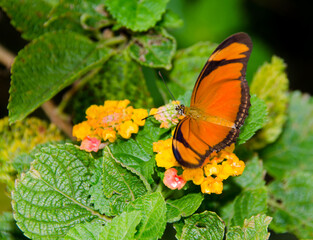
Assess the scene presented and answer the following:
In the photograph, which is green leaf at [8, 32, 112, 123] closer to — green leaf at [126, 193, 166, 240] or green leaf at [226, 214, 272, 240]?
green leaf at [126, 193, 166, 240]

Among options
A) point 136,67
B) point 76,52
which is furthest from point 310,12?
point 76,52

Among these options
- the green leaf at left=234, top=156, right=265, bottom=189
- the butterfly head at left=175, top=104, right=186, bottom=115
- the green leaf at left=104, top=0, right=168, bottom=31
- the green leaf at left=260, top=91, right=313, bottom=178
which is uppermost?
the green leaf at left=104, top=0, right=168, bottom=31

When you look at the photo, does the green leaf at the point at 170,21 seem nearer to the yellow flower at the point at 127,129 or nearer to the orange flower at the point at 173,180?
the yellow flower at the point at 127,129

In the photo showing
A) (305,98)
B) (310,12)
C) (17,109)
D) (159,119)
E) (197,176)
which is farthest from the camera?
(310,12)

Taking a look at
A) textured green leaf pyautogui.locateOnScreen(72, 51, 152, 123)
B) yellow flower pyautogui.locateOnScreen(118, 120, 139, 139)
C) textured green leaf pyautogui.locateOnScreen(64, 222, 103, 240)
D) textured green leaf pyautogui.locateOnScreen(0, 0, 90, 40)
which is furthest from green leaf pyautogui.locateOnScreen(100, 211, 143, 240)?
textured green leaf pyautogui.locateOnScreen(0, 0, 90, 40)

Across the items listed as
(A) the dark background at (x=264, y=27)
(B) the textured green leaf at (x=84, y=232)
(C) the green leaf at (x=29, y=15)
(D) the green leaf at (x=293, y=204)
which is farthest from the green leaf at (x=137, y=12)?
(A) the dark background at (x=264, y=27)

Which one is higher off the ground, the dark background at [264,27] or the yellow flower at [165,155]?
the yellow flower at [165,155]

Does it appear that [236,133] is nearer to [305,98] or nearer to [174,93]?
[174,93]
